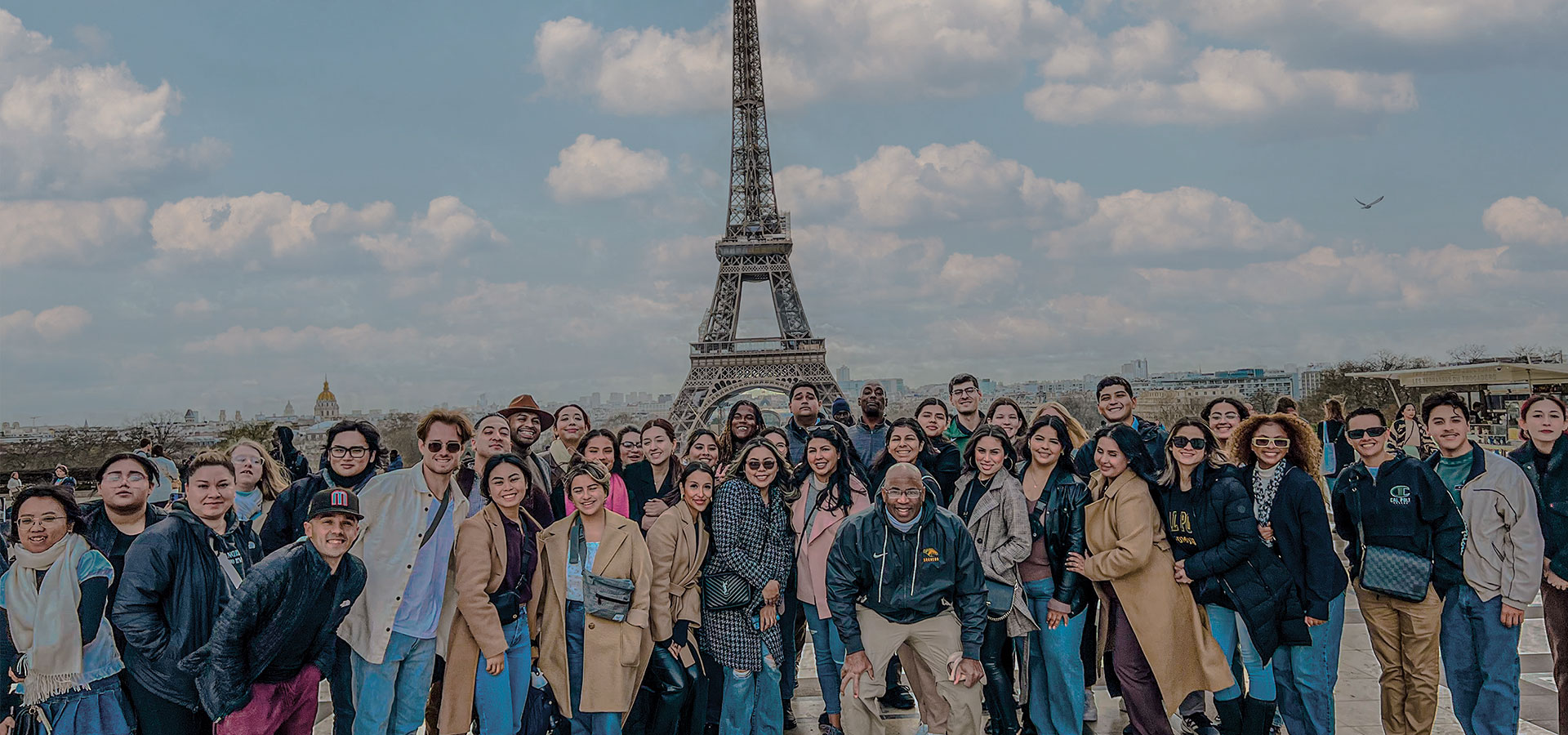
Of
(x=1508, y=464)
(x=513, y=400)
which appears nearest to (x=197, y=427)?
(x=513, y=400)

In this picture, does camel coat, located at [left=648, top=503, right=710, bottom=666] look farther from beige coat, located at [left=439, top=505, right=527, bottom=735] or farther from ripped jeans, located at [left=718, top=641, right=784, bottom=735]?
beige coat, located at [left=439, top=505, right=527, bottom=735]

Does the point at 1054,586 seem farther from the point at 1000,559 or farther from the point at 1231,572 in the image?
the point at 1231,572

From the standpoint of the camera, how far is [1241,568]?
13.8 ft

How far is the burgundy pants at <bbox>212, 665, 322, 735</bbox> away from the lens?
3.34m

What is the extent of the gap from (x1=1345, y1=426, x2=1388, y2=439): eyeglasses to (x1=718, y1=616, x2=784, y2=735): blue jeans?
3102mm

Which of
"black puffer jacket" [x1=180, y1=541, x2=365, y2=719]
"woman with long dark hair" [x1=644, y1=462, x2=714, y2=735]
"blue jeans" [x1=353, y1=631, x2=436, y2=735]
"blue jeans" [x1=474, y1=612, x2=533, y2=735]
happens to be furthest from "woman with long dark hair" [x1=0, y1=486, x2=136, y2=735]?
"woman with long dark hair" [x1=644, y1=462, x2=714, y2=735]

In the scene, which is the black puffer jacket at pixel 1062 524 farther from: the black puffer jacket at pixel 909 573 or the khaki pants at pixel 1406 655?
the khaki pants at pixel 1406 655

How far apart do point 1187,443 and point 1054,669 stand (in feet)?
4.22

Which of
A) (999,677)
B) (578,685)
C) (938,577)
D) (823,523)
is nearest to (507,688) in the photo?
(578,685)

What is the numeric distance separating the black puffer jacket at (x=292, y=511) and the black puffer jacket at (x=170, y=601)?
0.59 meters

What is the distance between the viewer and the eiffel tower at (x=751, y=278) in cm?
3092

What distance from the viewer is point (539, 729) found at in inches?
172

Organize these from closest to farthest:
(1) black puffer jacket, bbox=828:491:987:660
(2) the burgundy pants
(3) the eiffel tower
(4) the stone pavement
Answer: (2) the burgundy pants
(1) black puffer jacket, bbox=828:491:987:660
(4) the stone pavement
(3) the eiffel tower

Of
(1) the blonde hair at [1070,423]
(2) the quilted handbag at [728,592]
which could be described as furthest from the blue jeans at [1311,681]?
(2) the quilted handbag at [728,592]
